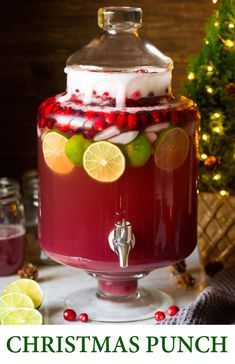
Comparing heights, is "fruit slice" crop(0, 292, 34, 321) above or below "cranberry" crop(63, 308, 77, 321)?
above

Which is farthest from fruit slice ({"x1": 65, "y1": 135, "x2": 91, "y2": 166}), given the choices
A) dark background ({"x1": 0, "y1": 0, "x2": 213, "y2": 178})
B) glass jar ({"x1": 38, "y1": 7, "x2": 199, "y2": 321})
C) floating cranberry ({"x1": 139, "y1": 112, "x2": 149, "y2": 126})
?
dark background ({"x1": 0, "y1": 0, "x2": 213, "y2": 178})

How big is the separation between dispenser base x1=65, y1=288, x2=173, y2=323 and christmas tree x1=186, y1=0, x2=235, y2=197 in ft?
1.00

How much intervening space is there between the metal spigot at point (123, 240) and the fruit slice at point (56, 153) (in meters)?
0.16

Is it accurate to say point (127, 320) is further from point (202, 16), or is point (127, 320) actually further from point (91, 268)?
point (202, 16)

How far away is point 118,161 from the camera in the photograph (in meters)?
1.80

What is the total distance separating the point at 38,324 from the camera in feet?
6.02

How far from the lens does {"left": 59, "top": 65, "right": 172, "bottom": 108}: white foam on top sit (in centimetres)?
182

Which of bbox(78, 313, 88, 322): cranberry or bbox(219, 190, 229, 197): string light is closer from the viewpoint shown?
bbox(78, 313, 88, 322): cranberry

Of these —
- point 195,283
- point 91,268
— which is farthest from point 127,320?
point 195,283

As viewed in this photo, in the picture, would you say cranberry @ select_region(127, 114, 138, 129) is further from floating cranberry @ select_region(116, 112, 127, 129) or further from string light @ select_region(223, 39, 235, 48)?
string light @ select_region(223, 39, 235, 48)

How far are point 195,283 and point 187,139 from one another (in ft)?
1.42

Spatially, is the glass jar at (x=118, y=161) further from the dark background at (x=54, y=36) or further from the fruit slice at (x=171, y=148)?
the dark background at (x=54, y=36)

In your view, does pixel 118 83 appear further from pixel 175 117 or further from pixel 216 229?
pixel 216 229

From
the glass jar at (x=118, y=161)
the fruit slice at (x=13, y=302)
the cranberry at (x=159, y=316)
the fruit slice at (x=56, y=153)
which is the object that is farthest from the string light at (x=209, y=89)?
the fruit slice at (x=13, y=302)
